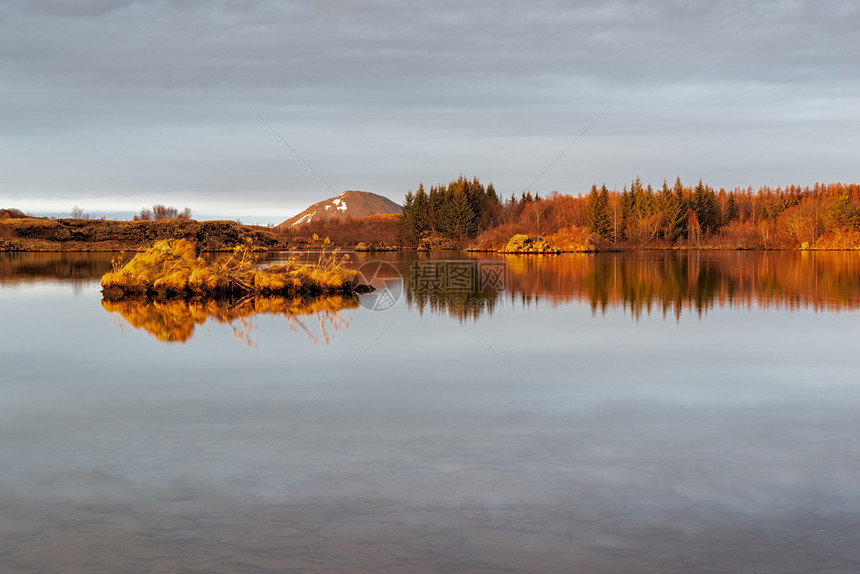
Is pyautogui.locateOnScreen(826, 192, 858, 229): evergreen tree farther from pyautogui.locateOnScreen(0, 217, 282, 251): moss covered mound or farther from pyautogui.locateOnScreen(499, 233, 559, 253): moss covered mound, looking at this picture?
pyautogui.locateOnScreen(0, 217, 282, 251): moss covered mound

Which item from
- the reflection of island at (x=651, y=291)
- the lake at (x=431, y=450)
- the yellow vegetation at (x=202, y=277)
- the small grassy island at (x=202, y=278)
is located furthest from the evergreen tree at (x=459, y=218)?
the lake at (x=431, y=450)

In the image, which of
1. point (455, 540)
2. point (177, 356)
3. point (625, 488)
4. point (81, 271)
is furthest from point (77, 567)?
point (81, 271)

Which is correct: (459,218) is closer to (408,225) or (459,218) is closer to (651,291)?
(408,225)

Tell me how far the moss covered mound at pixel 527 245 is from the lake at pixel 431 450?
1932 inches

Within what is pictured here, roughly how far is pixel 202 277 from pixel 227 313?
3922 mm

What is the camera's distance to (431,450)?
6199 millimetres

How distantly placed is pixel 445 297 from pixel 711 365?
Answer: 1172 cm

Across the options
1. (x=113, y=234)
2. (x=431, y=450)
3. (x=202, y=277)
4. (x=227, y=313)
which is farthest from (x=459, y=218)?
(x=431, y=450)

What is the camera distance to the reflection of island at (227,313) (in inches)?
557

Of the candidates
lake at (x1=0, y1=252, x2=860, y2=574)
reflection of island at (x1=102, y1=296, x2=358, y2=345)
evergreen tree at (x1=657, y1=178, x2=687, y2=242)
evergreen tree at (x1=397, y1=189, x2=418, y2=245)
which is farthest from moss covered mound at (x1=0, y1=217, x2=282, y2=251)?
lake at (x1=0, y1=252, x2=860, y2=574)

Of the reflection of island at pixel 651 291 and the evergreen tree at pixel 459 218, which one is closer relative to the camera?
the reflection of island at pixel 651 291

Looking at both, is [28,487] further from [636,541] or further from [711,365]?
[711,365]

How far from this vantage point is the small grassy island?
67.6 feet

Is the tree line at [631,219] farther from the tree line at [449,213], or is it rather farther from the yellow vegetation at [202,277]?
the yellow vegetation at [202,277]
